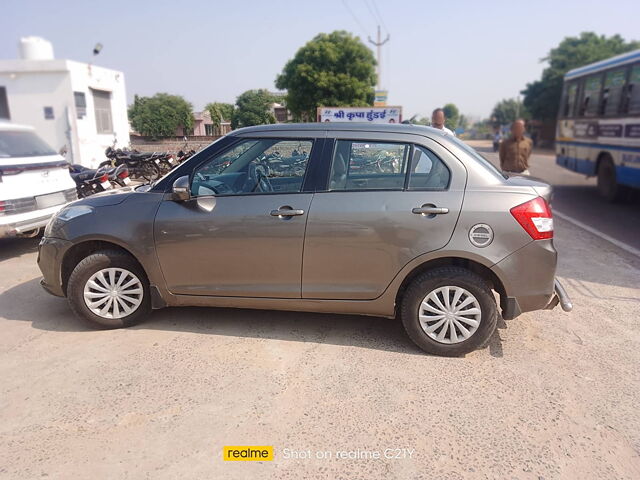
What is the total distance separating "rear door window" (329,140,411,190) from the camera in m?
3.55

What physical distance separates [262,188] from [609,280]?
4194 millimetres

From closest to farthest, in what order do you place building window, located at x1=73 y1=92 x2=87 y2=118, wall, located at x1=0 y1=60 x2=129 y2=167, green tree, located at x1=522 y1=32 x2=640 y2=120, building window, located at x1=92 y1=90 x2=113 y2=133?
wall, located at x1=0 y1=60 x2=129 y2=167 < building window, located at x1=73 y1=92 x2=87 y2=118 < building window, located at x1=92 y1=90 x2=113 y2=133 < green tree, located at x1=522 y1=32 x2=640 y2=120

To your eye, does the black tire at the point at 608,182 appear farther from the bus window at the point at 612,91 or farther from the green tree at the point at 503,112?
the green tree at the point at 503,112

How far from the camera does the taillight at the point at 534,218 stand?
3328 mm

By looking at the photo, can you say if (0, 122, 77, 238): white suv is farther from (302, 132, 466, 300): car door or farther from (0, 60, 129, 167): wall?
(0, 60, 129, 167): wall

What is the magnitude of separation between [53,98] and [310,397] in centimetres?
1481

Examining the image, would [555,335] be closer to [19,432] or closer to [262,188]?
[262,188]

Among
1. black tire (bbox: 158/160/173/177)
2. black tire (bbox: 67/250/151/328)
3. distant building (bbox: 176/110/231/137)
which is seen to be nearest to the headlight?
black tire (bbox: 67/250/151/328)

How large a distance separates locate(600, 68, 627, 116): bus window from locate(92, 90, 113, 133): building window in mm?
15068

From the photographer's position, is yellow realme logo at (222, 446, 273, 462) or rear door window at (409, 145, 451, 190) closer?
yellow realme logo at (222, 446, 273, 462)

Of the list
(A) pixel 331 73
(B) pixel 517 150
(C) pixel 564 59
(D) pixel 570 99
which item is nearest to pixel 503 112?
(C) pixel 564 59

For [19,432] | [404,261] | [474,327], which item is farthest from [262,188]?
[19,432]

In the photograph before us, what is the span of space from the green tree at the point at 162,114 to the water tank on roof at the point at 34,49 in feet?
21.4

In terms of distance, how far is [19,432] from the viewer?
2.68 m
